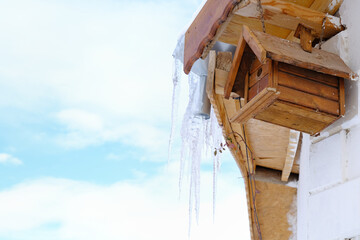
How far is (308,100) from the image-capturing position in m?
2.24

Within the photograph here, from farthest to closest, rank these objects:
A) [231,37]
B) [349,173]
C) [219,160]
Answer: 1. [219,160]
2. [231,37]
3. [349,173]

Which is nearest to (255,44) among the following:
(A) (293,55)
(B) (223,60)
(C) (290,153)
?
(A) (293,55)

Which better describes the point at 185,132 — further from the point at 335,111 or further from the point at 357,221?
the point at 357,221

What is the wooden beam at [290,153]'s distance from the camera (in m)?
3.16

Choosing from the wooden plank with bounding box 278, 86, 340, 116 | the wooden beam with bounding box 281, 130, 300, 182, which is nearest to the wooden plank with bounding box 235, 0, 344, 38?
the wooden plank with bounding box 278, 86, 340, 116

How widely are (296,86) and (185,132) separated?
1417mm

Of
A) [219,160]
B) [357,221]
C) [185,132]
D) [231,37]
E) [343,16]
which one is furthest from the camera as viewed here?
[219,160]

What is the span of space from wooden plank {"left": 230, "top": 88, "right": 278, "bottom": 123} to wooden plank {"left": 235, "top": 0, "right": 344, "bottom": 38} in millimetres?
419

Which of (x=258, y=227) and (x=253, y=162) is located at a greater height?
(x=253, y=162)

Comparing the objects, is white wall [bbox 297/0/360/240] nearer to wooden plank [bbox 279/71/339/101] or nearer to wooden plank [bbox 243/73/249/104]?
wooden plank [bbox 279/71/339/101]

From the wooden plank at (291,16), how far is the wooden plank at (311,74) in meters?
0.26

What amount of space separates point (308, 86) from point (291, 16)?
34 centimetres

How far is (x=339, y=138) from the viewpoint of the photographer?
91.4 inches

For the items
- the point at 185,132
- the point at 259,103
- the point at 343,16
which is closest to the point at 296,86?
the point at 259,103
